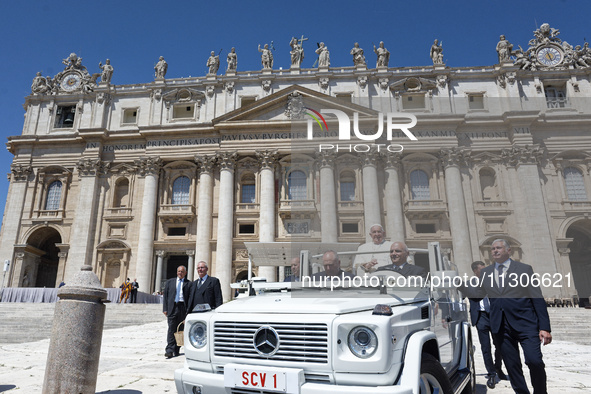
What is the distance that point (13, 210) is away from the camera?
104ft

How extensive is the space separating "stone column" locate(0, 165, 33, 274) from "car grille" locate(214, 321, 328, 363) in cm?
3332

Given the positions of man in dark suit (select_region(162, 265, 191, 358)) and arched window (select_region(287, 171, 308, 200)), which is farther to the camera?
man in dark suit (select_region(162, 265, 191, 358))

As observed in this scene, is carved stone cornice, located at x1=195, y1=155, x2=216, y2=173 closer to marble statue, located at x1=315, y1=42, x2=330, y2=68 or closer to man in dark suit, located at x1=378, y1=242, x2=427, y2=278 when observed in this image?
marble statue, located at x1=315, y1=42, x2=330, y2=68

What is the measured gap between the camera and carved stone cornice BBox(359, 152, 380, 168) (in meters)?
4.32

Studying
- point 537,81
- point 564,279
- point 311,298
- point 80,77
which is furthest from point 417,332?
point 80,77

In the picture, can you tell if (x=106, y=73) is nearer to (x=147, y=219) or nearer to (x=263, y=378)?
(x=147, y=219)

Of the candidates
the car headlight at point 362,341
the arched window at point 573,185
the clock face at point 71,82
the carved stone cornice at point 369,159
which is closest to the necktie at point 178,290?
the carved stone cornice at point 369,159

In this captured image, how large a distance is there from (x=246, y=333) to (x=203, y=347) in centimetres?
55

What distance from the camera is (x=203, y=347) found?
3.85 m

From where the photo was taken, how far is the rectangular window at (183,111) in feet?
109

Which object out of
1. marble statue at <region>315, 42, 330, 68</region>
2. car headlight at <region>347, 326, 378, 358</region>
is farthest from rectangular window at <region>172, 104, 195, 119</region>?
car headlight at <region>347, 326, 378, 358</region>

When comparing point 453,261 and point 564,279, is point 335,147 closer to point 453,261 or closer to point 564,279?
point 453,261

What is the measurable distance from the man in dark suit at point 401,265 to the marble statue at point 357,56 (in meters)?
29.7

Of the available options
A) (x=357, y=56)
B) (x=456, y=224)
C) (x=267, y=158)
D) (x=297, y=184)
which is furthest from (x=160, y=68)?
(x=297, y=184)
